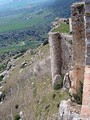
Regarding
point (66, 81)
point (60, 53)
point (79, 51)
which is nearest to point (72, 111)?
point (79, 51)

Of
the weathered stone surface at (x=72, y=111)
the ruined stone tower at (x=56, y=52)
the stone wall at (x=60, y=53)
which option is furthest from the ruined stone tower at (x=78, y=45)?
the ruined stone tower at (x=56, y=52)

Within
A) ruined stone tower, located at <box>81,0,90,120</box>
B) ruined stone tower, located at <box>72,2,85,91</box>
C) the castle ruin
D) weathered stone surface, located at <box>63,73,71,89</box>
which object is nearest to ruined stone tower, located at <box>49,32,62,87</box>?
the castle ruin

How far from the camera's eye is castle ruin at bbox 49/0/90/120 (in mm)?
7535

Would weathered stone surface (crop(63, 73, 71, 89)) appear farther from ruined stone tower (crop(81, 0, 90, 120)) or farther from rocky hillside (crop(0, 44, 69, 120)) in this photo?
ruined stone tower (crop(81, 0, 90, 120))

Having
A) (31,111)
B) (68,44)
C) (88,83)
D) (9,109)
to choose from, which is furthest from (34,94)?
(88,83)

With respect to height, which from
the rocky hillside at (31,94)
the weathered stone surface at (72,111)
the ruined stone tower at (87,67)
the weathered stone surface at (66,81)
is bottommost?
the rocky hillside at (31,94)

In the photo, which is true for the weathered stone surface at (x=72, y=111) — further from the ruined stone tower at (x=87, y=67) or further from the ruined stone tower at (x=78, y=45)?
the ruined stone tower at (x=87, y=67)

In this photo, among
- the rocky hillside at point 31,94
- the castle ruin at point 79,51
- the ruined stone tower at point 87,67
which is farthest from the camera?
the rocky hillside at point 31,94

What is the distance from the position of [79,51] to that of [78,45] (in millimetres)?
251

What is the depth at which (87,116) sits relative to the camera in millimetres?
7324

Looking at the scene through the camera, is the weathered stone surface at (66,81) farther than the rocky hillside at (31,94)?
No

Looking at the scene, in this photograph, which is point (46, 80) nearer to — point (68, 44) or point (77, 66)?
point (68, 44)

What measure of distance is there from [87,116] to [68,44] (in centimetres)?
2477

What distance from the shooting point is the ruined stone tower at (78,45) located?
17125 millimetres
